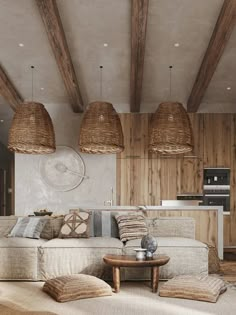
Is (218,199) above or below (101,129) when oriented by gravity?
below

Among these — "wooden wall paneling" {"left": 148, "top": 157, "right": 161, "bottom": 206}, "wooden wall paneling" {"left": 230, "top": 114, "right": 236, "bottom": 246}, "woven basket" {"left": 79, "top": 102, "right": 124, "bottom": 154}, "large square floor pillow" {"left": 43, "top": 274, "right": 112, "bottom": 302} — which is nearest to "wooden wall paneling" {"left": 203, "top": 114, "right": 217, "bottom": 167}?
"wooden wall paneling" {"left": 230, "top": 114, "right": 236, "bottom": 246}

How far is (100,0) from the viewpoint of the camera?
15.1ft

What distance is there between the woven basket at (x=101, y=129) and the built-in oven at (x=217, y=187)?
3.21m

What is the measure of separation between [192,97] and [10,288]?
4.90 metres

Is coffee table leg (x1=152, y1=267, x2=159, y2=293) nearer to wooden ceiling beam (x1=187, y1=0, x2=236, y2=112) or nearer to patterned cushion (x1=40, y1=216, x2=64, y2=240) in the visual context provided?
patterned cushion (x1=40, y1=216, x2=64, y2=240)

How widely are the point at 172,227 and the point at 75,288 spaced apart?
195 centimetres

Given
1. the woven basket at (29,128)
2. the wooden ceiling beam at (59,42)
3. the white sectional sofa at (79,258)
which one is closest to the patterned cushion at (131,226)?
the white sectional sofa at (79,258)

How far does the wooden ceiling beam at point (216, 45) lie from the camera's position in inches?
184

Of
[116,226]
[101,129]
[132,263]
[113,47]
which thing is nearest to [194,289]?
[132,263]

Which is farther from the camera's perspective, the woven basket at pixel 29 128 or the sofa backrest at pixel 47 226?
the woven basket at pixel 29 128

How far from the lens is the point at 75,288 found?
4.11m

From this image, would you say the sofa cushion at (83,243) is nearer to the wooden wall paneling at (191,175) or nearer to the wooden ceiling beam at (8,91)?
the wooden ceiling beam at (8,91)

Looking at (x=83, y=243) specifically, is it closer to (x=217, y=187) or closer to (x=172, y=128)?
(x=172, y=128)

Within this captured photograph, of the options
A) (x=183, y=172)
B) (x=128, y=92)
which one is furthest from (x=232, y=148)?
(x=128, y=92)
